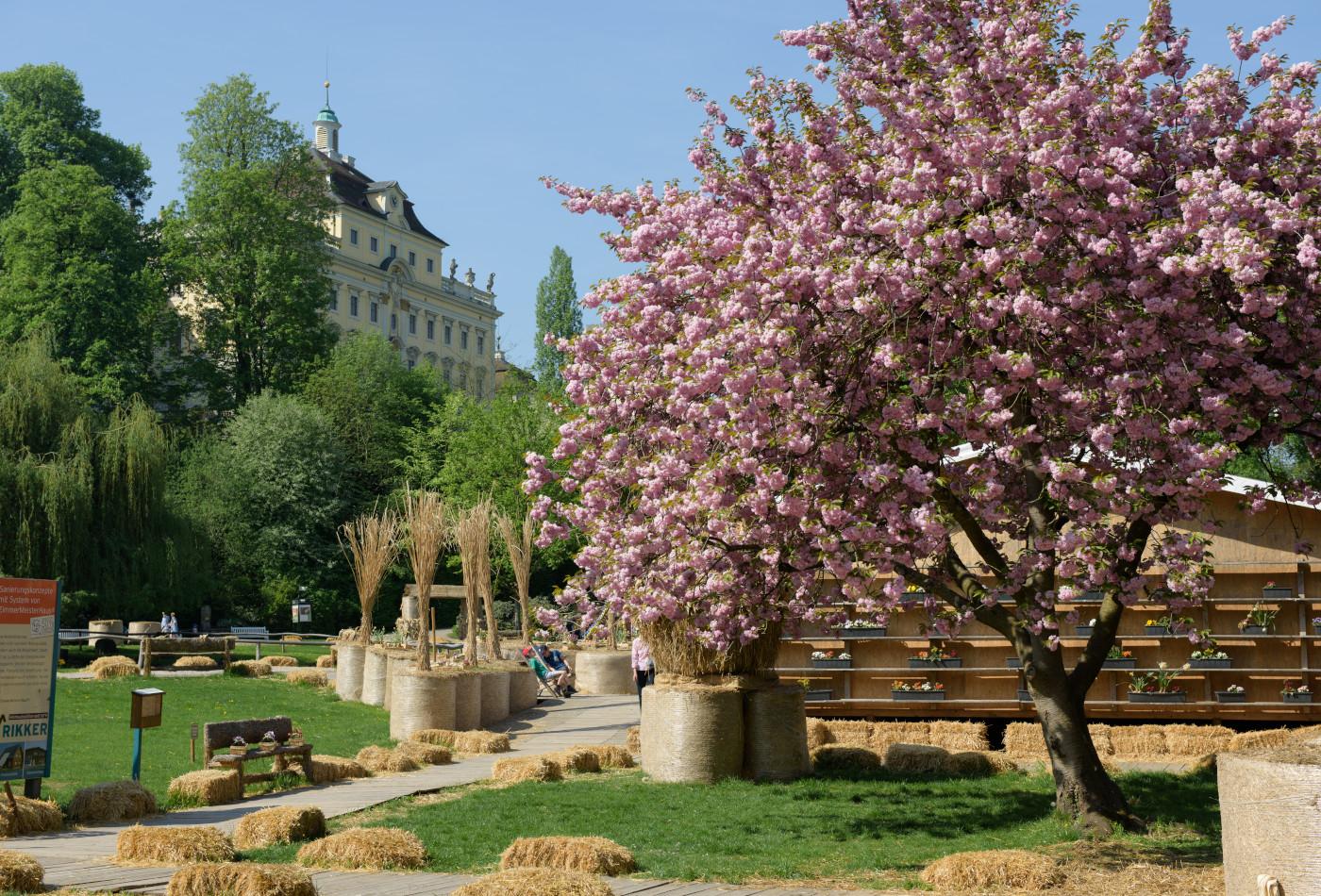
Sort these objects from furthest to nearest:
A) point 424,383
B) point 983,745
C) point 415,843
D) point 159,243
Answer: point 424,383 < point 159,243 < point 983,745 < point 415,843

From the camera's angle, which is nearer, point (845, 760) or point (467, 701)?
point (845, 760)

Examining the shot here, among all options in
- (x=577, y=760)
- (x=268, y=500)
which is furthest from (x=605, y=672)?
(x=268, y=500)

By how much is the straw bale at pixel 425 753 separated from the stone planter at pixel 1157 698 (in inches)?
361

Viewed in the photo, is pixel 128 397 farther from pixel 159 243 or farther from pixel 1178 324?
pixel 1178 324

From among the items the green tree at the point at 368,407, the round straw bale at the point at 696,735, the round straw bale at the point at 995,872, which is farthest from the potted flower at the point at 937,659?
the green tree at the point at 368,407

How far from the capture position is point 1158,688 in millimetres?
18875

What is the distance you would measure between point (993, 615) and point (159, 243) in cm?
4993

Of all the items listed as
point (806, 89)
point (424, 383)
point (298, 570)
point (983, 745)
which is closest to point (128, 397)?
point (298, 570)

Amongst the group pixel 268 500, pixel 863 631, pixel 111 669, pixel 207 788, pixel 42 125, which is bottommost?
pixel 207 788

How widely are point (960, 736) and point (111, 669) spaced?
690 inches

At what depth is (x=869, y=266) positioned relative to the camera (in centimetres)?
1060

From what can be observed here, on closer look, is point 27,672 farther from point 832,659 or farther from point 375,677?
point 375,677

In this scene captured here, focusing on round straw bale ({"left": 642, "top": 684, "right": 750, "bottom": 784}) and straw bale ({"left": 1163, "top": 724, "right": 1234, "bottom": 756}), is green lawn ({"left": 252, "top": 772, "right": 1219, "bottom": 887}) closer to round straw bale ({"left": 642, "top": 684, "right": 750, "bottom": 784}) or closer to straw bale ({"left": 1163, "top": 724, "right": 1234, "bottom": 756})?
round straw bale ({"left": 642, "top": 684, "right": 750, "bottom": 784})

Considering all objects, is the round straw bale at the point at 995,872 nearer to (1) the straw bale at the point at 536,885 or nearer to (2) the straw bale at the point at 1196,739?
(1) the straw bale at the point at 536,885
